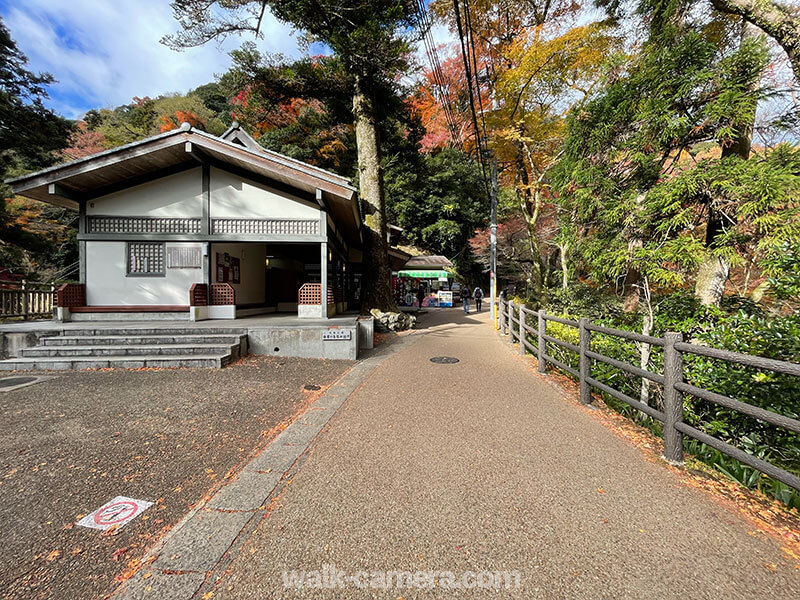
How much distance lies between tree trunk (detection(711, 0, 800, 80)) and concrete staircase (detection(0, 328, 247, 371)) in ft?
35.1

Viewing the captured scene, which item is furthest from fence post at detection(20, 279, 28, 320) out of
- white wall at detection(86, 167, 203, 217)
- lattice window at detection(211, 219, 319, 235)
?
lattice window at detection(211, 219, 319, 235)

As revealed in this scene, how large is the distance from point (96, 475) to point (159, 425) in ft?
3.46

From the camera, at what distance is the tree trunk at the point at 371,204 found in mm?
11766

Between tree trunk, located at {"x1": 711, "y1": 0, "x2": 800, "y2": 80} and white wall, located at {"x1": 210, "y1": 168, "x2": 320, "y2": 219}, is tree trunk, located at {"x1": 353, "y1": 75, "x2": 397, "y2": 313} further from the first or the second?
tree trunk, located at {"x1": 711, "y1": 0, "x2": 800, "y2": 80}

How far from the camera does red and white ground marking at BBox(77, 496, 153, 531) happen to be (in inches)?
86.0

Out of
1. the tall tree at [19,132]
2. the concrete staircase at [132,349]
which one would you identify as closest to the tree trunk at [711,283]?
the concrete staircase at [132,349]

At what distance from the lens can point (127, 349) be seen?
651 cm

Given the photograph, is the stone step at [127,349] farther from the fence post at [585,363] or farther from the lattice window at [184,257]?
the fence post at [585,363]

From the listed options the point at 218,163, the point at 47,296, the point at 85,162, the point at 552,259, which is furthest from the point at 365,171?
the point at 552,259

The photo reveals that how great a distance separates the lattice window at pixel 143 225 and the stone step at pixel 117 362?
4327mm

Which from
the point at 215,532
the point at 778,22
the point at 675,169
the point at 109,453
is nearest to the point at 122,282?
the point at 109,453

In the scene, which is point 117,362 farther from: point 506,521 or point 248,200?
point 506,521

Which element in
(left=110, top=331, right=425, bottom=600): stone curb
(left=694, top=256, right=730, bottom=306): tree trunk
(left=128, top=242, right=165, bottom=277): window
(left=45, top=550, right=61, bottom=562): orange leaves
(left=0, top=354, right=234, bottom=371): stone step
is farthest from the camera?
(left=128, top=242, right=165, bottom=277): window

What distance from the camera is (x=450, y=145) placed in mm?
26953
